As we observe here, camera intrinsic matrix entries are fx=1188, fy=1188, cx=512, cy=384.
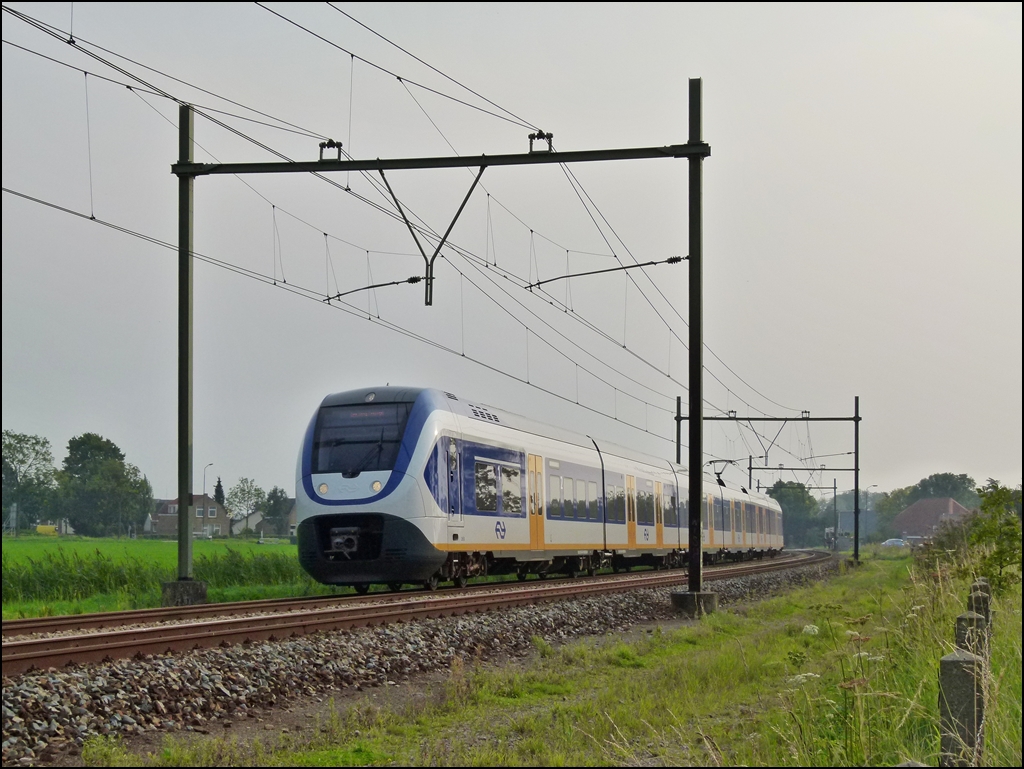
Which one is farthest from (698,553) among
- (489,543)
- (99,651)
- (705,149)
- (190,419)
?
(99,651)

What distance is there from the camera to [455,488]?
66.1ft

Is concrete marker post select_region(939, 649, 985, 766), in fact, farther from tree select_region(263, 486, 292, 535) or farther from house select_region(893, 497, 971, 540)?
tree select_region(263, 486, 292, 535)

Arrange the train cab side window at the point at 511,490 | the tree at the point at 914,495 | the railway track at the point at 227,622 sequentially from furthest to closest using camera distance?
the tree at the point at 914,495 → the train cab side window at the point at 511,490 → the railway track at the point at 227,622

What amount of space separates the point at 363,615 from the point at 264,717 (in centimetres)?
507

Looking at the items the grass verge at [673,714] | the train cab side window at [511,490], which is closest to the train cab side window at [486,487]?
the train cab side window at [511,490]

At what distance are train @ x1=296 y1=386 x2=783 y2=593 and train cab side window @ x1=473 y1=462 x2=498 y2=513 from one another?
0.02m

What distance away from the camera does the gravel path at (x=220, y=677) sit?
7788 millimetres

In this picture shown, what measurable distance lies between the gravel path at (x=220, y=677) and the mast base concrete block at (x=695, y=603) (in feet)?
14.0

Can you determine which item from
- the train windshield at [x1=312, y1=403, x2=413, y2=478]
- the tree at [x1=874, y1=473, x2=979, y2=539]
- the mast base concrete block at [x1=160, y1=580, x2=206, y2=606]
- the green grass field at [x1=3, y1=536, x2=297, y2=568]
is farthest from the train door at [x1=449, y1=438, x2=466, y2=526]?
the tree at [x1=874, y1=473, x2=979, y2=539]

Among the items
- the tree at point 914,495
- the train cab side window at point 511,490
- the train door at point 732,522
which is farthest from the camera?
the tree at point 914,495

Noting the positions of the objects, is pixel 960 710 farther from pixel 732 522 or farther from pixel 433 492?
pixel 732 522

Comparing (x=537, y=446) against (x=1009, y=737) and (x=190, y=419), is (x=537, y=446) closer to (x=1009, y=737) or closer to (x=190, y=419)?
(x=190, y=419)

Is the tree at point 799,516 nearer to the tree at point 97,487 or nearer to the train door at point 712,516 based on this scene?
the tree at point 97,487

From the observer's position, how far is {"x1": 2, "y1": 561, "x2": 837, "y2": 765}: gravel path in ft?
25.6
